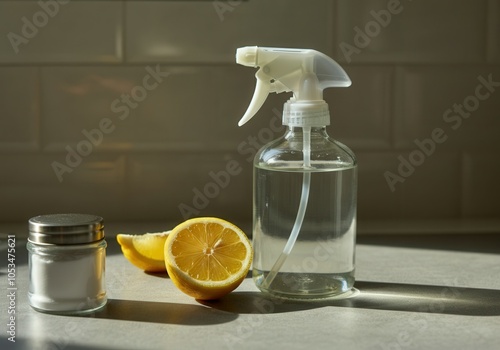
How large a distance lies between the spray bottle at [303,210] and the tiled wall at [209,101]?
0.41 metres

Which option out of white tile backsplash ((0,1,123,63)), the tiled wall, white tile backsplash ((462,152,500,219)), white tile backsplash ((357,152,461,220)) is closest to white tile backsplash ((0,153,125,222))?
the tiled wall

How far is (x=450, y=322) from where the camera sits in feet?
3.06

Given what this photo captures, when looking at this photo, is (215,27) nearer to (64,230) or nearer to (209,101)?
(209,101)

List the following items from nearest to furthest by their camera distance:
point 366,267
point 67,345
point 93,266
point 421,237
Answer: point 67,345 < point 93,266 < point 366,267 < point 421,237

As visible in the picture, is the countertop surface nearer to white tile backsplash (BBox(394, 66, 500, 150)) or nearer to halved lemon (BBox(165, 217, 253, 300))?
halved lemon (BBox(165, 217, 253, 300))

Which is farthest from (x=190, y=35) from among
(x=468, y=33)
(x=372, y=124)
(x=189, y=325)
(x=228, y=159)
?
(x=189, y=325)

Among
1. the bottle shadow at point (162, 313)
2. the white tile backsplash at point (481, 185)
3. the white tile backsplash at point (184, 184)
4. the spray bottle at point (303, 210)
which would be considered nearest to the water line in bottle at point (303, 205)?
the spray bottle at point (303, 210)

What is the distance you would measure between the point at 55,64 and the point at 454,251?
733 mm

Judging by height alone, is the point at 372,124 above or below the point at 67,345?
above

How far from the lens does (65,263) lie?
934mm

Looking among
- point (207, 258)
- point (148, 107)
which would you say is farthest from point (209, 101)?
point (207, 258)

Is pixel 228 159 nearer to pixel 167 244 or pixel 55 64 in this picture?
pixel 55 64

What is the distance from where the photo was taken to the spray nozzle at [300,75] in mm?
997

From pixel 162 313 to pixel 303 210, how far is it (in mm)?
220
